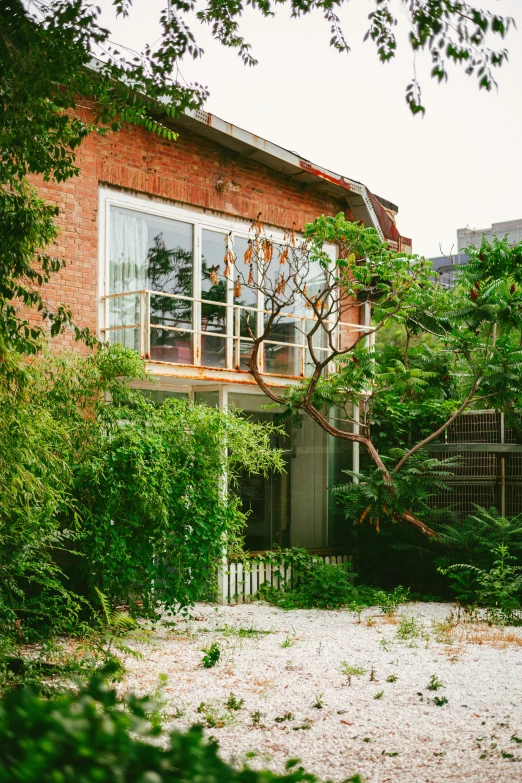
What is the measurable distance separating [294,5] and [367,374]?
6.52m

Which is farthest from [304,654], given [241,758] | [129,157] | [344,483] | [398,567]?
[129,157]

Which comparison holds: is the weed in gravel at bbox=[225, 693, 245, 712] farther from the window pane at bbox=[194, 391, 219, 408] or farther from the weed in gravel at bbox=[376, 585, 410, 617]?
the window pane at bbox=[194, 391, 219, 408]

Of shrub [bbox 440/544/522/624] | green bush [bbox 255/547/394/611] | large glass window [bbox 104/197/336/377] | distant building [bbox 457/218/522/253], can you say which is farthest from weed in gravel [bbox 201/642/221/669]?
distant building [bbox 457/218/522/253]

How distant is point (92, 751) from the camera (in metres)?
2.13

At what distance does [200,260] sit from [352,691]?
7.60m

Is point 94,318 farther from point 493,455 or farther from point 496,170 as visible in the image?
point 493,455

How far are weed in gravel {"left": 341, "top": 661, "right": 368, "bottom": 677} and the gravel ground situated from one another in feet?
0.14

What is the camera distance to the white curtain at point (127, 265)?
12.0 meters

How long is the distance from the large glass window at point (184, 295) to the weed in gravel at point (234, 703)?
565cm

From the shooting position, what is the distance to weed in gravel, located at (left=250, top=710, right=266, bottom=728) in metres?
6.15

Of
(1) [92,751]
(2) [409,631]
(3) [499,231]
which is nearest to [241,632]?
(2) [409,631]

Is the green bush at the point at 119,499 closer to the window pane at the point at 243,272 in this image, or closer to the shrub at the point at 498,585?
the shrub at the point at 498,585

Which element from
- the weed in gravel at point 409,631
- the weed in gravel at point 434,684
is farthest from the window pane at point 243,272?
the weed in gravel at point 434,684

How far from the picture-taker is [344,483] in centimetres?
1440
